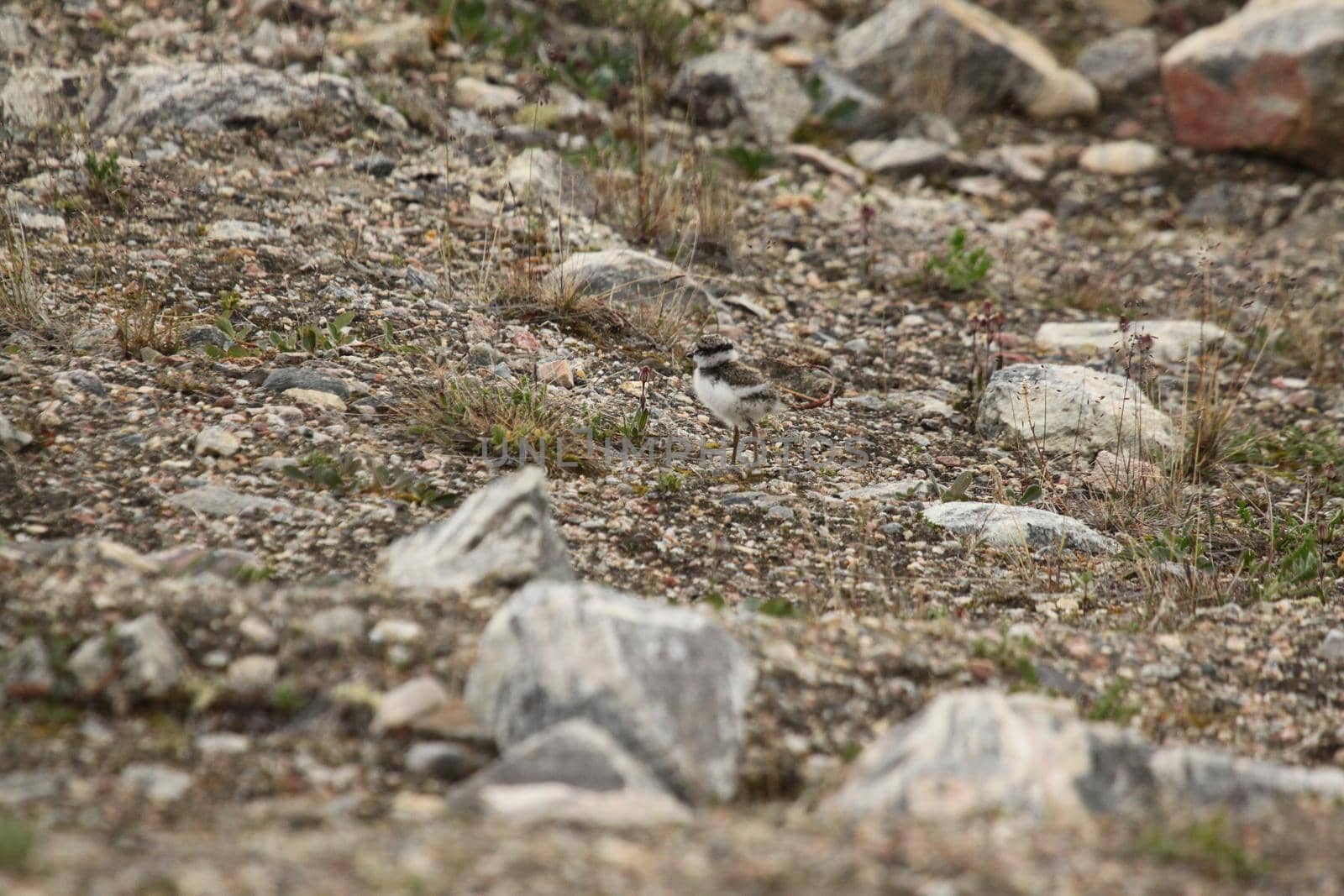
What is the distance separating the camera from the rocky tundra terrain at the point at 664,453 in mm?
3080

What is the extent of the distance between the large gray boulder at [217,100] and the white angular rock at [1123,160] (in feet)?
20.5

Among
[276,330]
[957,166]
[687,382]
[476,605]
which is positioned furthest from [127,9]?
[476,605]

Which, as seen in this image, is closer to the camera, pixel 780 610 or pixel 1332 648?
pixel 780 610

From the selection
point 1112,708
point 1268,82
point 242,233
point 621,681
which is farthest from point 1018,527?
point 1268,82

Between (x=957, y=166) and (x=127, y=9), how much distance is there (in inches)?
281

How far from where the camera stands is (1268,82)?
412 inches

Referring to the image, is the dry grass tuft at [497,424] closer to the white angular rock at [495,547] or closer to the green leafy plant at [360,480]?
the green leafy plant at [360,480]

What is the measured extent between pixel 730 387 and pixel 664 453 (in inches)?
21.4

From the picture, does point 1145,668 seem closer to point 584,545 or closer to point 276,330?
point 584,545

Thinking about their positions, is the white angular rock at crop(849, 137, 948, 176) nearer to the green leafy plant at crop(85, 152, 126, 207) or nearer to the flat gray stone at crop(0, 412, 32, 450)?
the green leafy plant at crop(85, 152, 126, 207)

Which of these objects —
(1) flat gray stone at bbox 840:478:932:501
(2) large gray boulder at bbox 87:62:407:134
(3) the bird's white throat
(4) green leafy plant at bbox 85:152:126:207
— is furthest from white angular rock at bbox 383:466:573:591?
(2) large gray boulder at bbox 87:62:407:134

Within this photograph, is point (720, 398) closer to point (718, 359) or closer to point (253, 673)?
point (718, 359)

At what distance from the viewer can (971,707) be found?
3287 mm

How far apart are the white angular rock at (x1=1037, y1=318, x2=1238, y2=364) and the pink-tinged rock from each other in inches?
131
